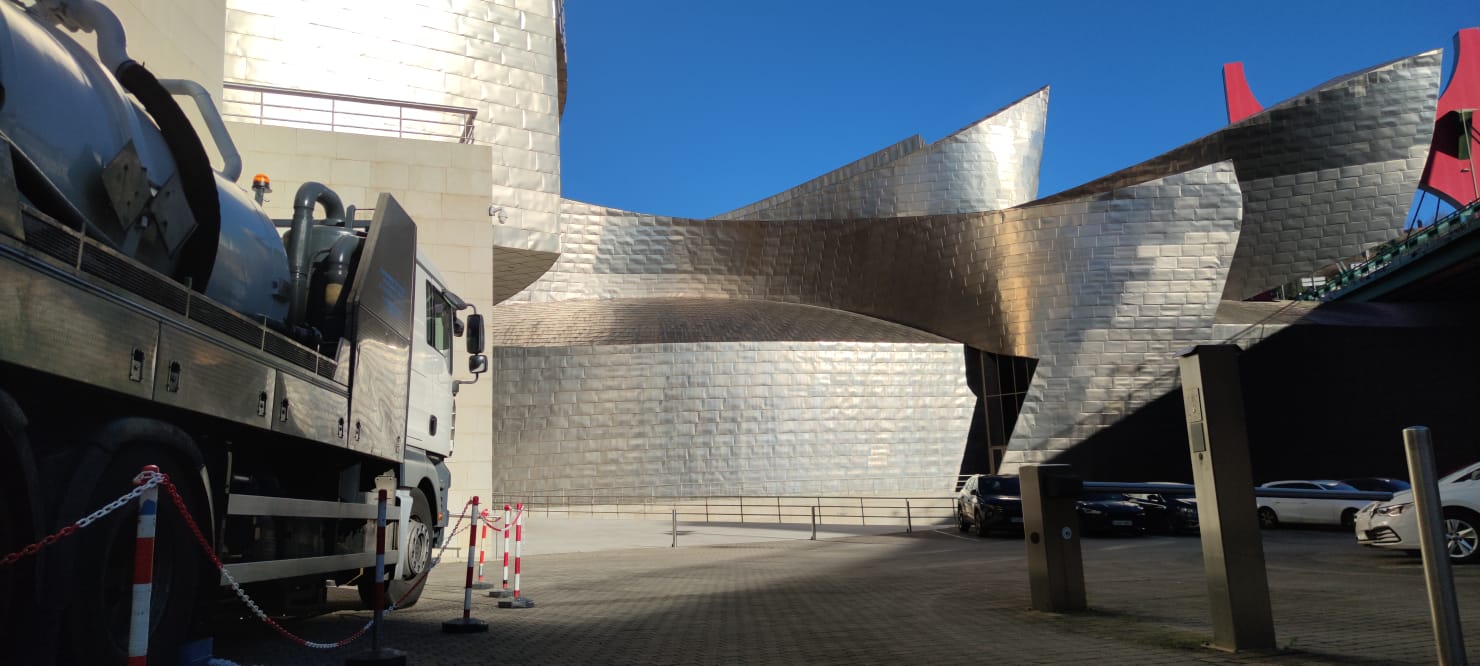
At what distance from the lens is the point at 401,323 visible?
7.49 metres

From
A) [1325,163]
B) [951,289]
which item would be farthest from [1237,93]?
[951,289]

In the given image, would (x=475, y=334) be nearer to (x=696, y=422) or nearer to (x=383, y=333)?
(x=383, y=333)

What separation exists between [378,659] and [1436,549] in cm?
496

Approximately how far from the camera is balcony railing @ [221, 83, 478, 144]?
20453 mm

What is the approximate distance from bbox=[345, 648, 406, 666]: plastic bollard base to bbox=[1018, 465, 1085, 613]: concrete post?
15.2 ft

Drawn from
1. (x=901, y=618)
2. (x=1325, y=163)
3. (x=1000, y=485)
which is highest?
(x=1325, y=163)

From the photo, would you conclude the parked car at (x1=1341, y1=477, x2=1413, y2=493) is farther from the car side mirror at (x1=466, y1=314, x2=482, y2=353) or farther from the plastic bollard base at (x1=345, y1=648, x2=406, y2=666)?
the plastic bollard base at (x1=345, y1=648, x2=406, y2=666)

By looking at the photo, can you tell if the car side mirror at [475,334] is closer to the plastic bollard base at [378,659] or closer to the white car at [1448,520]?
the plastic bollard base at [378,659]

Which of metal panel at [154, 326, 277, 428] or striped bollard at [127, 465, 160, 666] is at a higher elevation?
metal panel at [154, 326, 277, 428]

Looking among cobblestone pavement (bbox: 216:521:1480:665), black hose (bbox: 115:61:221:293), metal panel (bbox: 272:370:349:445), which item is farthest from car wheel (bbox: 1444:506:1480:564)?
black hose (bbox: 115:61:221:293)

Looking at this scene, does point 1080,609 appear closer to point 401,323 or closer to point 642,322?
point 401,323

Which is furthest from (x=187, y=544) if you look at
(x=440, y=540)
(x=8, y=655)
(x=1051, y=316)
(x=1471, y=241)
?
(x=1471, y=241)

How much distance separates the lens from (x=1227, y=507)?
17.5 feet

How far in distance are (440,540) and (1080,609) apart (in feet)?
18.2
